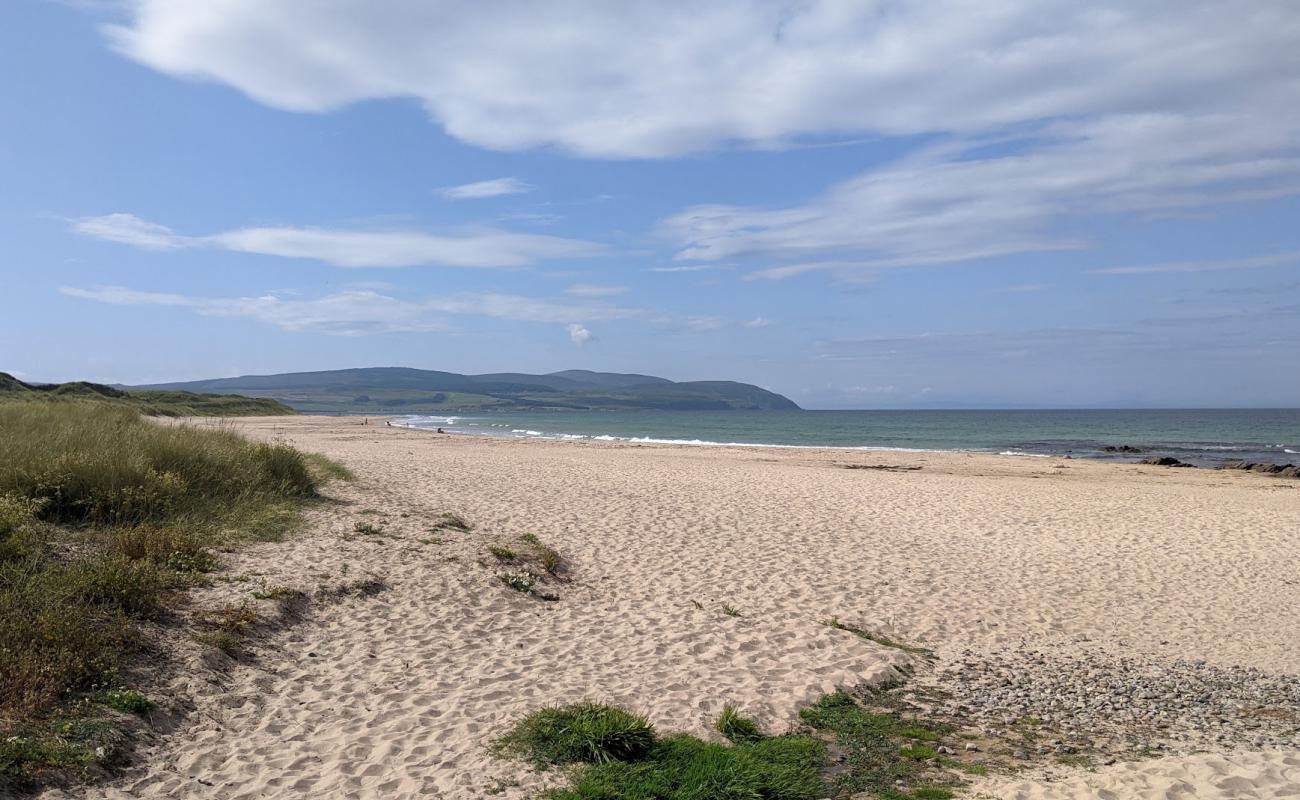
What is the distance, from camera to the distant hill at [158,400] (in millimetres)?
52250

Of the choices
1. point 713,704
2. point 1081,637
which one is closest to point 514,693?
point 713,704

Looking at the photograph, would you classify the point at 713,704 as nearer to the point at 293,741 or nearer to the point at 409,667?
the point at 409,667

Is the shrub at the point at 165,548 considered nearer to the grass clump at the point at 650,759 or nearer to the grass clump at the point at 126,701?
the grass clump at the point at 126,701

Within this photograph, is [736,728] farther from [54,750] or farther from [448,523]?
[448,523]

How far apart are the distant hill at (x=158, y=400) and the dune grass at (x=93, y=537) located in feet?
131

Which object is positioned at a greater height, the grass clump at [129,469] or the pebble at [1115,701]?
the grass clump at [129,469]

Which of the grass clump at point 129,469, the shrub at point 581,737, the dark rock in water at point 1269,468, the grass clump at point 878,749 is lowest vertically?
the grass clump at point 878,749

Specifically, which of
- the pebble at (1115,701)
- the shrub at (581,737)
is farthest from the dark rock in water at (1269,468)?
the shrub at (581,737)

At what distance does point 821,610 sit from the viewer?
→ 9.55m

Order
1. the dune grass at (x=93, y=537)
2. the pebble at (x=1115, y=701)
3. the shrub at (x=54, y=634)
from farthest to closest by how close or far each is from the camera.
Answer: the pebble at (x=1115, y=701)
the shrub at (x=54, y=634)
the dune grass at (x=93, y=537)

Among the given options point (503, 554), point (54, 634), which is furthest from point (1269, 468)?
point (54, 634)

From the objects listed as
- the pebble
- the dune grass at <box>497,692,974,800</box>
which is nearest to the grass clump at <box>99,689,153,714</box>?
the dune grass at <box>497,692,974,800</box>

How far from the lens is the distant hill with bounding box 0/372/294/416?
52.2 meters

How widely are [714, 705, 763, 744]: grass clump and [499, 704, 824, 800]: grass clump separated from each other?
67 millimetres
